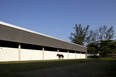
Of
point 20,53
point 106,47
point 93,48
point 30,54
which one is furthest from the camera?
point 93,48

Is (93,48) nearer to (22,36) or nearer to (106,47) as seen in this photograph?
(106,47)

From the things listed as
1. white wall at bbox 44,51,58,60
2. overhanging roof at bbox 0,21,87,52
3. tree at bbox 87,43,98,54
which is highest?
overhanging roof at bbox 0,21,87,52

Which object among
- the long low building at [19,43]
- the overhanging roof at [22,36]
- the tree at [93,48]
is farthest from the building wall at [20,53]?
the tree at [93,48]

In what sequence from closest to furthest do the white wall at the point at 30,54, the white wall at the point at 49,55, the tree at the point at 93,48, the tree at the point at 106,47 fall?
1. the white wall at the point at 30,54
2. the white wall at the point at 49,55
3. the tree at the point at 106,47
4. the tree at the point at 93,48

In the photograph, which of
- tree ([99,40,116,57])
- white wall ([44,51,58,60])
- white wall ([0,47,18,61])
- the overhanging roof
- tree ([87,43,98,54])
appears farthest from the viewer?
tree ([87,43,98,54])

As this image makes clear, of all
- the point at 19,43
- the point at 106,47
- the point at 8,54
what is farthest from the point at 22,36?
the point at 106,47

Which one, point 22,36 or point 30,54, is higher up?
point 22,36

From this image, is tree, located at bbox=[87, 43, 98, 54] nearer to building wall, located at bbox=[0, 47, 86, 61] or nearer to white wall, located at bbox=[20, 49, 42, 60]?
building wall, located at bbox=[0, 47, 86, 61]

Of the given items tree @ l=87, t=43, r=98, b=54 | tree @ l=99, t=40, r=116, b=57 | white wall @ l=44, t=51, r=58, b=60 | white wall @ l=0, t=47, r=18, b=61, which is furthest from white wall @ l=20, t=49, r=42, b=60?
tree @ l=87, t=43, r=98, b=54

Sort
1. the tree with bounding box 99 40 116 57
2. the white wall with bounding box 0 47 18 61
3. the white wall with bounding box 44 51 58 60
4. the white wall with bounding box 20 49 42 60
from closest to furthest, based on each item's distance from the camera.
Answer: the white wall with bounding box 0 47 18 61 < the white wall with bounding box 20 49 42 60 < the white wall with bounding box 44 51 58 60 < the tree with bounding box 99 40 116 57

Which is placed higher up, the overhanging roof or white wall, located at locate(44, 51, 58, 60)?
the overhanging roof

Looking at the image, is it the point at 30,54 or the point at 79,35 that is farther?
the point at 79,35

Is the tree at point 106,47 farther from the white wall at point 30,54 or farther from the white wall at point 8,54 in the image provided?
the white wall at point 8,54

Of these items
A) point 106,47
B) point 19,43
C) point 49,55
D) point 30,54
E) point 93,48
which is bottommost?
point 49,55
